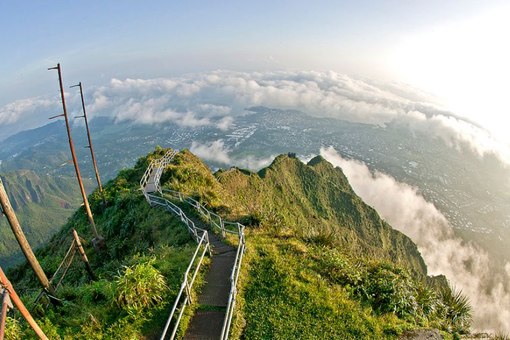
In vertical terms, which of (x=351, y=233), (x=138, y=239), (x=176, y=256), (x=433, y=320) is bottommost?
(x=351, y=233)

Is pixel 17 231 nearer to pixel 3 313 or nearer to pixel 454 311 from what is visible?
pixel 3 313

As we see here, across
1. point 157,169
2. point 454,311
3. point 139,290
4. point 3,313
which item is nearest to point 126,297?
point 139,290

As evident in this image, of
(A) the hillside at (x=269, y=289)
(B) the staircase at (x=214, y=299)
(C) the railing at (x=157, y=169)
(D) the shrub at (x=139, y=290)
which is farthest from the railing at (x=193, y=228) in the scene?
(D) the shrub at (x=139, y=290)

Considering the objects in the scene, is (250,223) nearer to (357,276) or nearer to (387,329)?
(357,276)

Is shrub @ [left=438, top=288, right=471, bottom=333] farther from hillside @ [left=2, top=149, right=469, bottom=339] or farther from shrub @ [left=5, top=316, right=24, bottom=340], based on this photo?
shrub @ [left=5, top=316, right=24, bottom=340]

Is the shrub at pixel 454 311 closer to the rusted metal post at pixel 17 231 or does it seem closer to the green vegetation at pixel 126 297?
the green vegetation at pixel 126 297

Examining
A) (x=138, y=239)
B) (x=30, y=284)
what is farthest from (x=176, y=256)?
(x=30, y=284)
